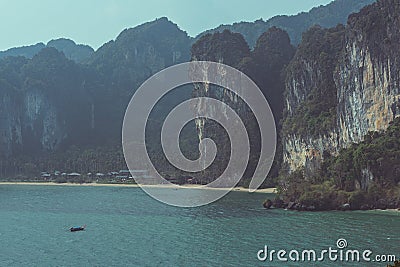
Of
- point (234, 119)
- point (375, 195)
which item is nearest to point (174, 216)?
point (375, 195)

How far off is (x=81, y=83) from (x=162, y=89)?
3640cm

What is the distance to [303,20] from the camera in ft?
527

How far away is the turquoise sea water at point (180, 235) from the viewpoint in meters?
26.4

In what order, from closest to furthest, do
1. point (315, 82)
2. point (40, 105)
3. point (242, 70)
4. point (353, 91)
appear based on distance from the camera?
point (353, 91) → point (315, 82) → point (242, 70) → point (40, 105)

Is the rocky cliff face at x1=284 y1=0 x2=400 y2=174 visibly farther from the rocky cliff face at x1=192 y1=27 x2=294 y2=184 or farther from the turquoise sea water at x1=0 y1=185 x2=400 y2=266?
the rocky cliff face at x1=192 y1=27 x2=294 y2=184

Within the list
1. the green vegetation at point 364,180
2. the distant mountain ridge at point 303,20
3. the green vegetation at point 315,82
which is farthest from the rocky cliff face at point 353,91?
the distant mountain ridge at point 303,20

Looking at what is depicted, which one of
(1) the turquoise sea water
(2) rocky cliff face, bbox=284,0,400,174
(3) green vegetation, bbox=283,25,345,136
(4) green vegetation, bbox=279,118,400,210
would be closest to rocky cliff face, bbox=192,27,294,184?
(3) green vegetation, bbox=283,25,345,136

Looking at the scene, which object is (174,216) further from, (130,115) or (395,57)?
(130,115)

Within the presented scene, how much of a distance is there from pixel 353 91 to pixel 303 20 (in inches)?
4480

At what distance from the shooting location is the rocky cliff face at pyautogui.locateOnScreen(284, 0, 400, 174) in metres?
48.5

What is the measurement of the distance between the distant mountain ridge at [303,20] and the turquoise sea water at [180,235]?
11498cm

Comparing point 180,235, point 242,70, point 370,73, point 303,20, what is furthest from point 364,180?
point 303,20

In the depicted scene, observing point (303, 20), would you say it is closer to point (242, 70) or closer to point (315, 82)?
point (242, 70)

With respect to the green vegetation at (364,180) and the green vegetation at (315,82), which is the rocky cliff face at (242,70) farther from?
the green vegetation at (364,180)
